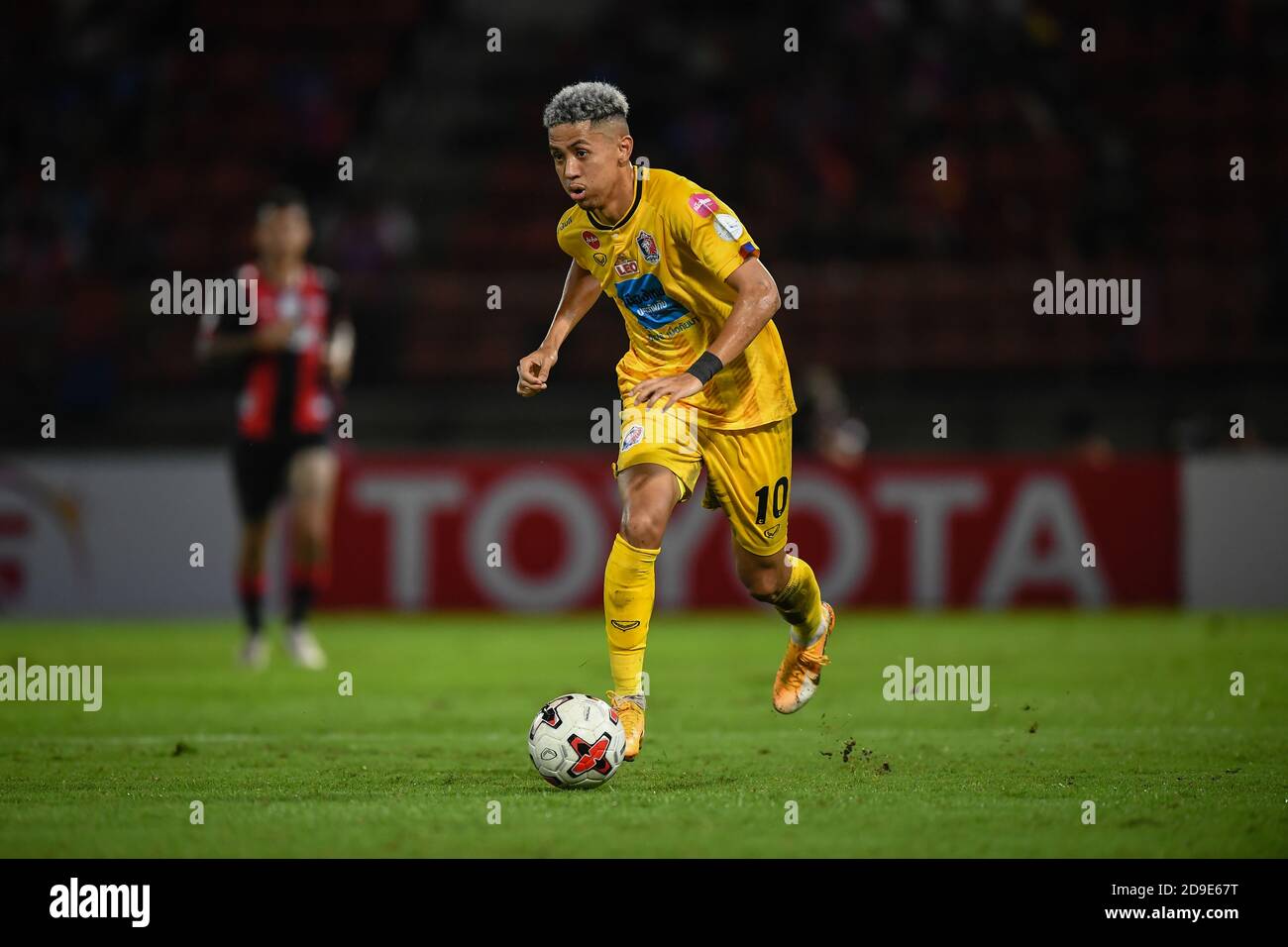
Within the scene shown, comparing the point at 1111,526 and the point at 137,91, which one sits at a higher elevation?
the point at 137,91

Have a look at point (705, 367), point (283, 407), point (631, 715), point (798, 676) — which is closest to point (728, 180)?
point (283, 407)

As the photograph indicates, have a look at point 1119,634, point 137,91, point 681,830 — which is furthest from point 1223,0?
point 681,830

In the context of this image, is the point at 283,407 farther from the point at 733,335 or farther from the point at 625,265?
the point at 733,335

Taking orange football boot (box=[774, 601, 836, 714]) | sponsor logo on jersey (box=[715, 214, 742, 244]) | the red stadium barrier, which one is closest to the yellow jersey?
sponsor logo on jersey (box=[715, 214, 742, 244])

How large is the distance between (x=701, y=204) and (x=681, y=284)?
294 mm

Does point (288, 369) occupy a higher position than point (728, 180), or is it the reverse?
point (728, 180)

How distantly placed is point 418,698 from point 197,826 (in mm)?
3684

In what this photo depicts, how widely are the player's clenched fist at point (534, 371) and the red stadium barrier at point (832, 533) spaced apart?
24.5 feet

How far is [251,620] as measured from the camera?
10602 mm

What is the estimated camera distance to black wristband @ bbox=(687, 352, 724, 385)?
230 inches

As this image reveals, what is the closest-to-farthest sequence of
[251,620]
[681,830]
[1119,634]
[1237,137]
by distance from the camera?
[681,830], [251,620], [1119,634], [1237,137]

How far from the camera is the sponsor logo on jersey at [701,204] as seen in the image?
243 inches

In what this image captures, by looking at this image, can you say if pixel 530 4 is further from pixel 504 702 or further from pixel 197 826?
pixel 197 826

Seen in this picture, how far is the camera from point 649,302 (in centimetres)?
641
